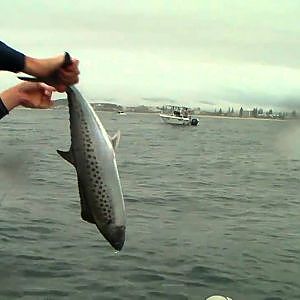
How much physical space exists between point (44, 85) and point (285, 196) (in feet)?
80.2

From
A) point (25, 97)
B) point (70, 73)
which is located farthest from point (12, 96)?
point (70, 73)

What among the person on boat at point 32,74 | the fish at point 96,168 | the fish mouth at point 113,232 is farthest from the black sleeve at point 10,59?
the fish mouth at point 113,232

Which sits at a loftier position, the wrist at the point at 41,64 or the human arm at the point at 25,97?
the wrist at the point at 41,64

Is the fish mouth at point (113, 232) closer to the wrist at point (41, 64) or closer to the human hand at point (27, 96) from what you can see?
the human hand at point (27, 96)

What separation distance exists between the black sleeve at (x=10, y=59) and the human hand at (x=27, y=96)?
33cm

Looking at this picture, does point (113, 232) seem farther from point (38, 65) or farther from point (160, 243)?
point (160, 243)

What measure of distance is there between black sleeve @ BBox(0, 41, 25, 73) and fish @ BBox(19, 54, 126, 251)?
0.16 metres

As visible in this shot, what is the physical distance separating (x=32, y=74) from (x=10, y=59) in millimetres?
167

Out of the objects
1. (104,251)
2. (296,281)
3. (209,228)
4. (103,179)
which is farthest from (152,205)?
(103,179)

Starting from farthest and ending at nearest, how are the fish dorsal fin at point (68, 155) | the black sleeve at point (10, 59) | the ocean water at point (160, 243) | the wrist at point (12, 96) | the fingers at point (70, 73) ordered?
the ocean water at point (160, 243) → the fish dorsal fin at point (68, 155) → the wrist at point (12, 96) → the fingers at point (70, 73) → the black sleeve at point (10, 59)

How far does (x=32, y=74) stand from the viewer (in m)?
4.25

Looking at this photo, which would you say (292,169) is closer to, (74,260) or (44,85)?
(74,260)

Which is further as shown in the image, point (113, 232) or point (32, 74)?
point (113, 232)

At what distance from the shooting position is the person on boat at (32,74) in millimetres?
4180
